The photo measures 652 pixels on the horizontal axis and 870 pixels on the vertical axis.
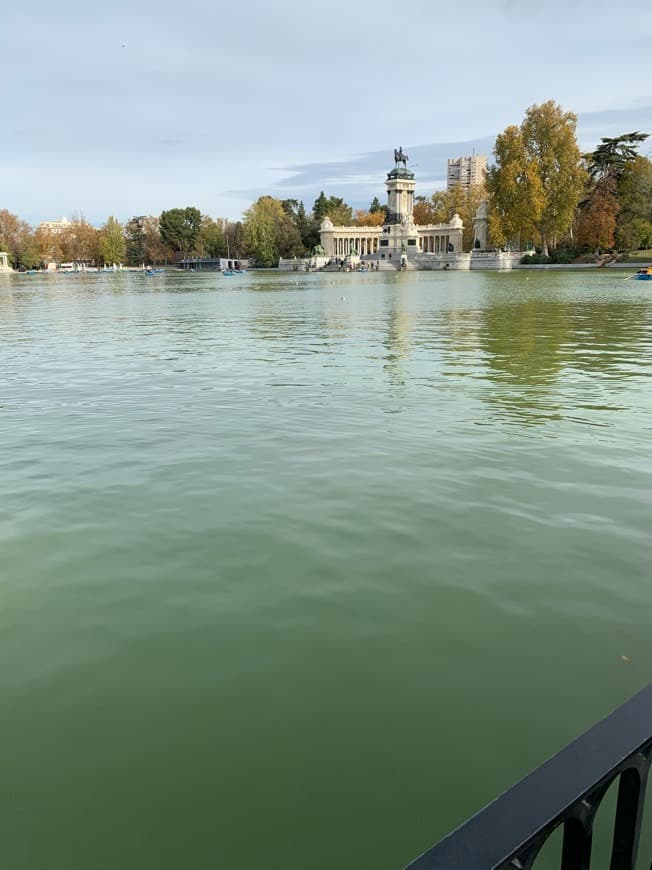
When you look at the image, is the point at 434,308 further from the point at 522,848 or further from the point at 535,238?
the point at 535,238

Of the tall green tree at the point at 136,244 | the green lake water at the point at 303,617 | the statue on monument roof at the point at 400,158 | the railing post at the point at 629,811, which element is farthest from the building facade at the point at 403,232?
the railing post at the point at 629,811

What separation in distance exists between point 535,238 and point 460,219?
992 inches

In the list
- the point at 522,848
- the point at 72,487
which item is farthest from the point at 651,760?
the point at 72,487

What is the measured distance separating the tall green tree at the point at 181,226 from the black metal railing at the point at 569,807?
572 feet

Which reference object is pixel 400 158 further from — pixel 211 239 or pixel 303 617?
pixel 303 617

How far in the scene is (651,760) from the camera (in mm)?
1425

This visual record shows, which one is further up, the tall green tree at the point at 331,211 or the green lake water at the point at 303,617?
the tall green tree at the point at 331,211

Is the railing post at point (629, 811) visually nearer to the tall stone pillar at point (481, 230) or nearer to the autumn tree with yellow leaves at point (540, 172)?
the autumn tree with yellow leaves at point (540, 172)

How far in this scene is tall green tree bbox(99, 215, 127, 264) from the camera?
162500 mm

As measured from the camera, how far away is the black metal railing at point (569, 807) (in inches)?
45.0

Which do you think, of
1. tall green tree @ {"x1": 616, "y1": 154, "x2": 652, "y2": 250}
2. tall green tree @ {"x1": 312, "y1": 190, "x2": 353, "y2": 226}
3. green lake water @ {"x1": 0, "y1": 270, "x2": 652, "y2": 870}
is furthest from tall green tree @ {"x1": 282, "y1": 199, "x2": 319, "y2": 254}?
green lake water @ {"x1": 0, "y1": 270, "x2": 652, "y2": 870}

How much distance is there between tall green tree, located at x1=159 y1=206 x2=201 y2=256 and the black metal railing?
174458mm

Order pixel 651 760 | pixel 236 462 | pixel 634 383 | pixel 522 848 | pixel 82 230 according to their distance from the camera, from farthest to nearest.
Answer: pixel 82 230, pixel 634 383, pixel 236 462, pixel 651 760, pixel 522 848

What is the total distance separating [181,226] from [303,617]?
172 m
